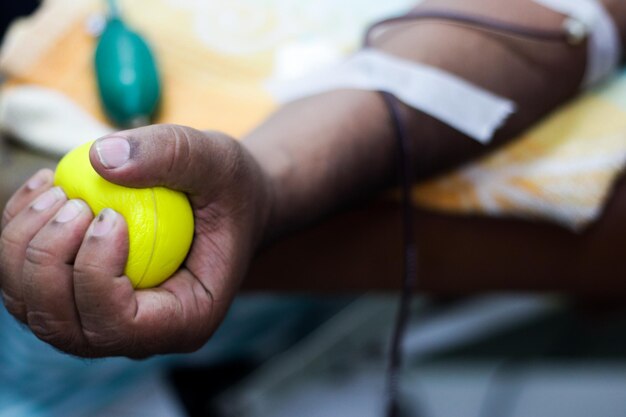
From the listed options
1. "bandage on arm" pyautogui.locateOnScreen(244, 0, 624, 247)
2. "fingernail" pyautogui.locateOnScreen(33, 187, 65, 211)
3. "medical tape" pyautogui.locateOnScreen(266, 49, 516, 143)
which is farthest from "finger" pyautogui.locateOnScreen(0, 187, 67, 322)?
"medical tape" pyautogui.locateOnScreen(266, 49, 516, 143)

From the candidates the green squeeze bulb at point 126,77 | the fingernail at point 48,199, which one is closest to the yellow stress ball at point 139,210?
the fingernail at point 48,199

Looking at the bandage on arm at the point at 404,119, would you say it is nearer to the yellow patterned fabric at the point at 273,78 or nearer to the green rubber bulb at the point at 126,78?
the yellow patterned fabric at the point at 273,78

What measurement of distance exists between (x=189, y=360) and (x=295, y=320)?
178mm

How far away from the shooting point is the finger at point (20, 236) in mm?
456

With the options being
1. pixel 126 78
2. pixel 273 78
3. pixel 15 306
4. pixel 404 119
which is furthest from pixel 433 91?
pixel 15 306

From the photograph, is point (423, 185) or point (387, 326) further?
point (387, 326)

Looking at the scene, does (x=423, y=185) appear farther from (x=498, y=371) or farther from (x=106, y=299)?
(x=498, y=371)

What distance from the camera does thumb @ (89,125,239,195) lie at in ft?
1.39

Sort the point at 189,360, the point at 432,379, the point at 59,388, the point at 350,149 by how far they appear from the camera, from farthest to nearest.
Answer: the point at 432,379, the point at 189,360, the point at 59,388, the point at 350,149

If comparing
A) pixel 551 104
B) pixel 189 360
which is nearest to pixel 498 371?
pixel 189 360

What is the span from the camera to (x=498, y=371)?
4.05 feet

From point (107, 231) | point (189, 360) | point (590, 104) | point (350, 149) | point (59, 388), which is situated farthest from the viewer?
point (189, 360)

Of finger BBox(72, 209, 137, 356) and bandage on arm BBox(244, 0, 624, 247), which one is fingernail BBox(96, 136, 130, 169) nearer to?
finger BBox(72, 209, 137, 356)

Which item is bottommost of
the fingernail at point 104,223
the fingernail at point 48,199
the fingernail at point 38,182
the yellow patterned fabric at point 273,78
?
the yellow patterned fabric at point 273,78
